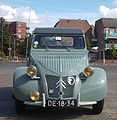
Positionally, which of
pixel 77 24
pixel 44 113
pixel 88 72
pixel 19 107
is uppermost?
pixel 77 24

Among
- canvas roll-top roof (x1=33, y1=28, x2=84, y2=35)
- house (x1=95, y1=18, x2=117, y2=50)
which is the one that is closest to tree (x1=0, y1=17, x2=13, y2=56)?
house (x1=95, y1=18, x2=117, y2=50)

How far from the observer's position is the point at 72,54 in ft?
25.2

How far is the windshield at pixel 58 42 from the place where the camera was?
846 cm

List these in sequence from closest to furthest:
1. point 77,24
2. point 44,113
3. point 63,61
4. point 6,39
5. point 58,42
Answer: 1. point 63,61
2. point 44,113
3. point 58,42
4. point 77,24
5. point 6,39

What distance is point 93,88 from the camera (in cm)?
676

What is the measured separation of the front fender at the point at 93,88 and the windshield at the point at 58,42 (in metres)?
1.74

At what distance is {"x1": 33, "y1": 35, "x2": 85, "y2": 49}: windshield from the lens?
27.8 ft

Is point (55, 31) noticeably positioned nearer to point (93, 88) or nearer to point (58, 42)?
point (58, 42)

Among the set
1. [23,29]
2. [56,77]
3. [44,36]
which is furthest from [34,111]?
[23,29]

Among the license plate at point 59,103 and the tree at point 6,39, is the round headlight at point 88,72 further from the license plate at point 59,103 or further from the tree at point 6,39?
the tree at point 6,39

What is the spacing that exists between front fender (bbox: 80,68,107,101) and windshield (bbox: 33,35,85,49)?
1.74 m

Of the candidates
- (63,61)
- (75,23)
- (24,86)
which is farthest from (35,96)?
(75,23)

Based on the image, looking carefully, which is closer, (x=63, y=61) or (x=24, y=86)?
(x=24, y=86)

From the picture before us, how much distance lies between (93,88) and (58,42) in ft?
7.55
